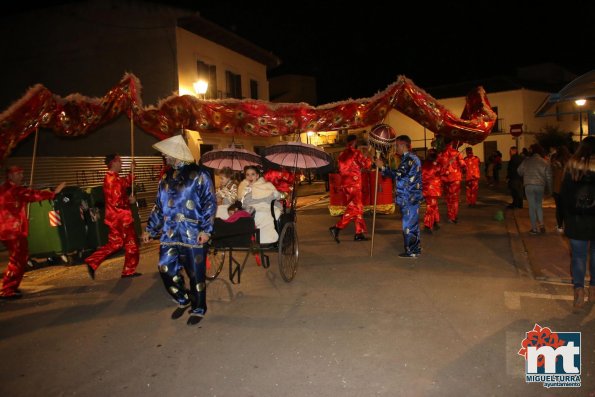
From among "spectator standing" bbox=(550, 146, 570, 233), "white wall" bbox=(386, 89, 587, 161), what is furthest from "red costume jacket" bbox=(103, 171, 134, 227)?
"white wall" bbox=(386, 89, 587, 161)

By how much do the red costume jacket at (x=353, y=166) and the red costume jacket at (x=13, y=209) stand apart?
5.39 m

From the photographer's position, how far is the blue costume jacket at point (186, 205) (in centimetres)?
463

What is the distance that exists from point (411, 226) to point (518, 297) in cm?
229

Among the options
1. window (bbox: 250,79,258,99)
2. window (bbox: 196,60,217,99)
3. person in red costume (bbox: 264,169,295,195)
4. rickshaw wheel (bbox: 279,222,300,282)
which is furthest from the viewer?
window (bbox: 250,79,258,99)

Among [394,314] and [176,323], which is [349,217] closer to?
[394,314]

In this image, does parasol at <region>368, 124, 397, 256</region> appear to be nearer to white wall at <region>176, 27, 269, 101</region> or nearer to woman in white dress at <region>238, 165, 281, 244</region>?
woman in white dress at <region>238, 165, 281, 244</region>

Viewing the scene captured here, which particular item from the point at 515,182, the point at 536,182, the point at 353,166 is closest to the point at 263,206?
the point at 353,166

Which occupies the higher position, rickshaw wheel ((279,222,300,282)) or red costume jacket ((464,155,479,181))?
red costume jacket ((464,155,479,181))

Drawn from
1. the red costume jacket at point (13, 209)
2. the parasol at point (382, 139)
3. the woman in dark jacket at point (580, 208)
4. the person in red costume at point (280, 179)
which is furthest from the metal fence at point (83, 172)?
the woman in dark jacket at point (580, 208)

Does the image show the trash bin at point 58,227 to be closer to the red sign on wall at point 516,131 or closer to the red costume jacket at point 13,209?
the red costume jacket at point 13,209

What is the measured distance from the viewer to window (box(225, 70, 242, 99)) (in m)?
20.6

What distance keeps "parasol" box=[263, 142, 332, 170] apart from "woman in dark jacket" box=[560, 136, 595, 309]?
10.4 feet

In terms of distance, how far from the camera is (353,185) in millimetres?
8586

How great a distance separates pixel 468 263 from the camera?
663 centimetres
